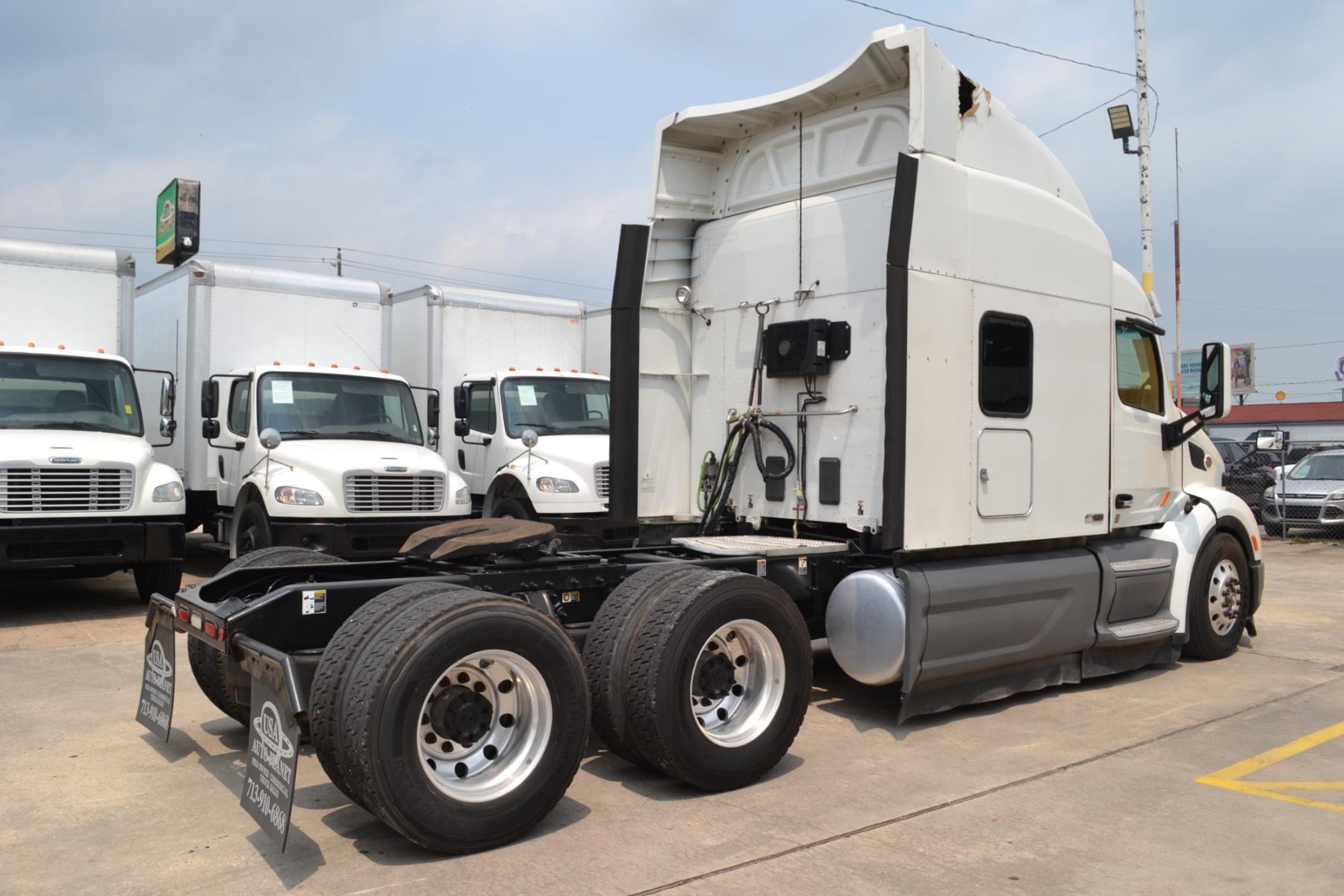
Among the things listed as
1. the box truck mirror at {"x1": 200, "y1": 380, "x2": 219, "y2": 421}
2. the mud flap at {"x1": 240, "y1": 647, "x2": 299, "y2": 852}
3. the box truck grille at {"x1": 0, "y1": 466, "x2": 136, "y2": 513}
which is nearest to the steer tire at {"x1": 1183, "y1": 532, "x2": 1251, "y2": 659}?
the mud flap at {"x1": 240, "y1": 647, "x2": 299, "y2": 852}

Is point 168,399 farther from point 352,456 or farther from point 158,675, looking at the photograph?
point 158,675

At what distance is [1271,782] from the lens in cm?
532

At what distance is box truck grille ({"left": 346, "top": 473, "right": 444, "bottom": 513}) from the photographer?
10805mm

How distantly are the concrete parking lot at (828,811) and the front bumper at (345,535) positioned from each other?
3.42 meters

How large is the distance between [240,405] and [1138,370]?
9.16 metres

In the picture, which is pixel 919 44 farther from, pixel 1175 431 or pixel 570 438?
pixel 570 438

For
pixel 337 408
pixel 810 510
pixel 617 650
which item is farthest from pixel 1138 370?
pixel 337 408

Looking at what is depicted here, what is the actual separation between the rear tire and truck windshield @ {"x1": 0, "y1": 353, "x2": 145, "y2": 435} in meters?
1.36

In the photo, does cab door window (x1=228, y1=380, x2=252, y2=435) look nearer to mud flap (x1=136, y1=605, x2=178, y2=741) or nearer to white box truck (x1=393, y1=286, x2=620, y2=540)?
white box truck (x1=393, y1=286, x2=620, y2=540)

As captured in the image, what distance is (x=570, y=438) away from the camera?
12578 mm

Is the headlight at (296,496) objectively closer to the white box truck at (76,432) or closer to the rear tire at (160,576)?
the white box truck at (76,432)

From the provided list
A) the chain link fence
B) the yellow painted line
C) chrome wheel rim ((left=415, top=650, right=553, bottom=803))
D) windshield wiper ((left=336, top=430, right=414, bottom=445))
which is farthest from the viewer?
the chain link fence

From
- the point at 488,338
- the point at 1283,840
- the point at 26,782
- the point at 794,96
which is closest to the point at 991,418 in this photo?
the point at 794,96

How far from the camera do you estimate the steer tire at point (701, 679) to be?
15.8 ft
